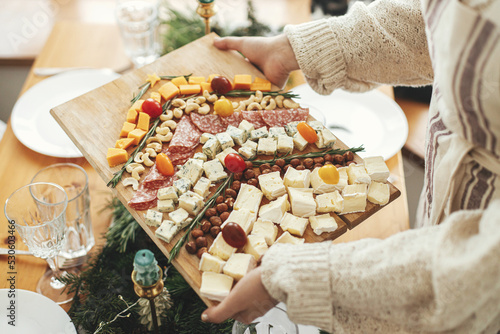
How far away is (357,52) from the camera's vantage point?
3.94ft

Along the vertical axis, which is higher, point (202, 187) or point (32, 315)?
point (202, 187)

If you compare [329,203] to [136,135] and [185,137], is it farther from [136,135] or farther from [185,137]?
[136,135]

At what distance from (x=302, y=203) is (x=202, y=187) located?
0.77 feet

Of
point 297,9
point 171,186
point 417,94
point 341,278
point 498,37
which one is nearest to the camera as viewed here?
point 498,37

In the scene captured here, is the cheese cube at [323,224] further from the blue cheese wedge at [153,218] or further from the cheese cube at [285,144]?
the blue cheese wedge at [153,218]

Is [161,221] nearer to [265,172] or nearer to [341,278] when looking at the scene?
[265,172]

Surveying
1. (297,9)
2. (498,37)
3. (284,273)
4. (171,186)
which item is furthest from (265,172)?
(297,9)

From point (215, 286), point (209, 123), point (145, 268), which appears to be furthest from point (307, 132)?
point (145, 268)

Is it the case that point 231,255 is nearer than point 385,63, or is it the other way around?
point 231,255

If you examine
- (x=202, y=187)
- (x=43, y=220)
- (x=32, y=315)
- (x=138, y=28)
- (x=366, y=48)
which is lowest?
(x=32, y=315)

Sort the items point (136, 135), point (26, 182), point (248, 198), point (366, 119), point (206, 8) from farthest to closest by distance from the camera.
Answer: point (366, 119) < point (206, 8) < point (26, 182) < point (136, 135) < point (248, 198)

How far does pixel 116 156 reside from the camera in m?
1.11

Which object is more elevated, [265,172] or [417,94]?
[265,172]

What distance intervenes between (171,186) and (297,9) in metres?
1.45
